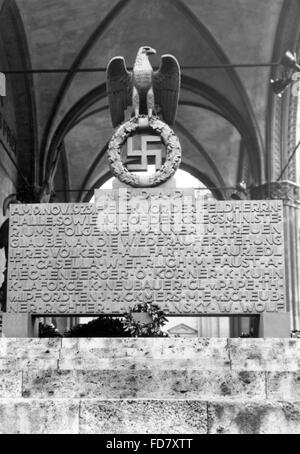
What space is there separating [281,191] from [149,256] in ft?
38.3

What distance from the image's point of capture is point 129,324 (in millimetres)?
11000

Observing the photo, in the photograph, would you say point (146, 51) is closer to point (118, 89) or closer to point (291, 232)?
point (118, 89)

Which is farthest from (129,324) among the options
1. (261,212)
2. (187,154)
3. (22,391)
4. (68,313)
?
(187,154)

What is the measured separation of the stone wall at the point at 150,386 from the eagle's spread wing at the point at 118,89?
5.47 meters

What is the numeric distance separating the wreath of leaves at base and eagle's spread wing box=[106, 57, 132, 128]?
3.35 meters

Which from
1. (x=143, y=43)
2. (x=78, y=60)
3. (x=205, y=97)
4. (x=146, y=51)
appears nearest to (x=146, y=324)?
(x=146, y=51)

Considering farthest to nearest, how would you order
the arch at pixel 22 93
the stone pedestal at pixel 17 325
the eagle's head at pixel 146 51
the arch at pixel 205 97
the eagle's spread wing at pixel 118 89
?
1. the arch at pixel 205 97
2. the arch at pixel 22 93
3. the eagle's spread wing at pixel 118 89
4. the eagle's head at pixel 146 51
5. the stone pedestal at pixel 17 325

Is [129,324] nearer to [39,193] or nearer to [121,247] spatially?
[121,247]

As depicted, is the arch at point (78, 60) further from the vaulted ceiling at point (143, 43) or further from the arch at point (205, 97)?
the arch at point (205, 97)

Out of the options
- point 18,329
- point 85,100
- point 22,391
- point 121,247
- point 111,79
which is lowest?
point 22,391

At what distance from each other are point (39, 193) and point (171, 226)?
39.4ft

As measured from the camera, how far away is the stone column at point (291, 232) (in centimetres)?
2089

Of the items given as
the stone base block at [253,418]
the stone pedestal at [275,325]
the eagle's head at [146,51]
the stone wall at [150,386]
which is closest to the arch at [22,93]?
the eagle's head at [146,51]

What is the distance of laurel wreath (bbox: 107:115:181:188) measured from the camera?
12016 mm
